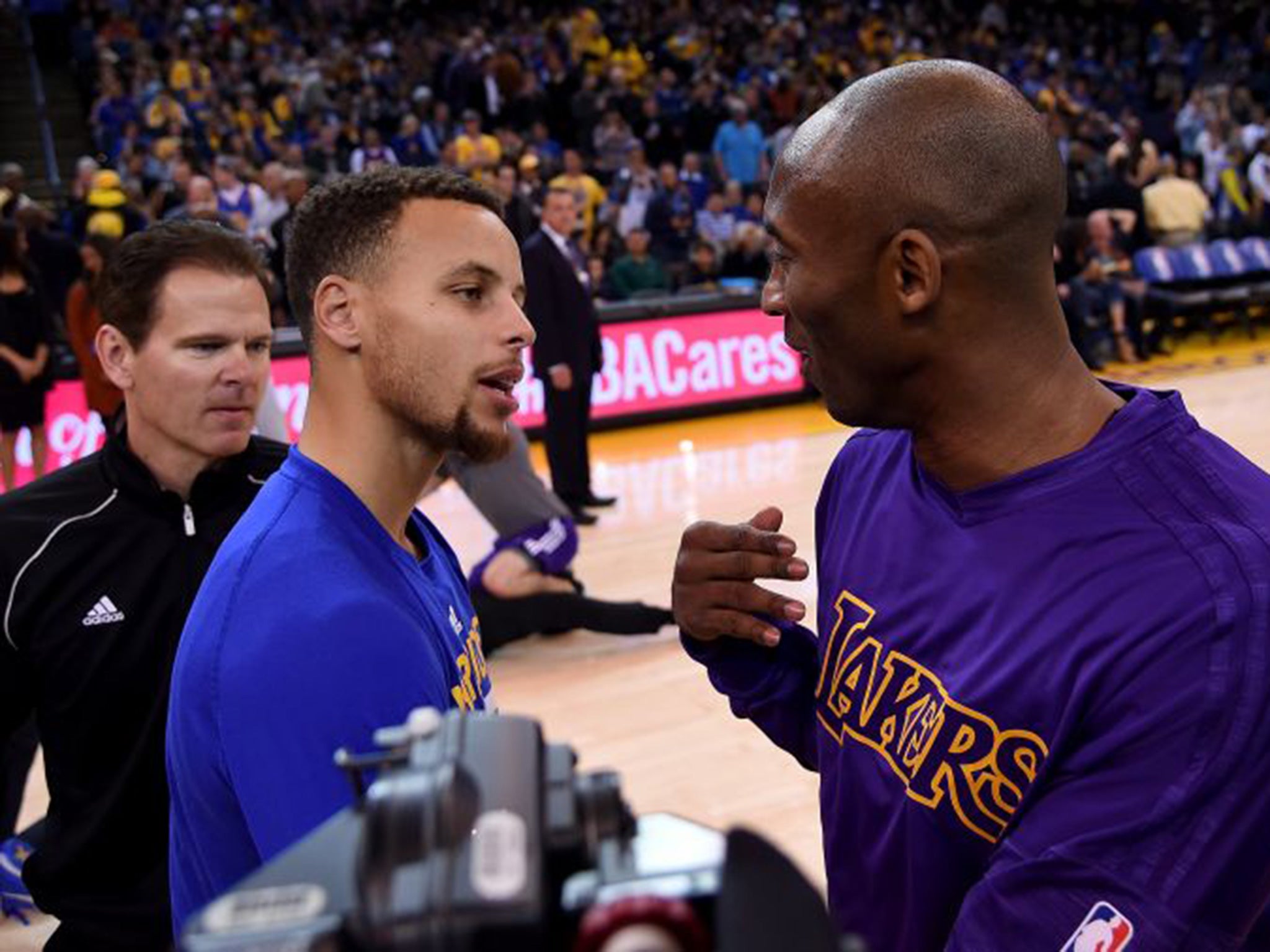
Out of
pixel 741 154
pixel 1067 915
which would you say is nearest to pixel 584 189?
pixel 741 154

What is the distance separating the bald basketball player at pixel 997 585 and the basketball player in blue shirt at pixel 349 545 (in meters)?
0.38

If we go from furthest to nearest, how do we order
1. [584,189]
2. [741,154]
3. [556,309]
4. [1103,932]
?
[741,154] < [584,189] < [556,309] < [1103,932]

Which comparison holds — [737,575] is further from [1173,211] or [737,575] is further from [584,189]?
[1173,211]

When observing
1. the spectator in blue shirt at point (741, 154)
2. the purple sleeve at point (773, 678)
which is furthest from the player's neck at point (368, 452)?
the spectator in blue shirt at point (741, 154)

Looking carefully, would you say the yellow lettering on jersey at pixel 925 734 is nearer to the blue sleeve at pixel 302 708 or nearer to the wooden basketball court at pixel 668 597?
the blue sleeve at pixel 302 708

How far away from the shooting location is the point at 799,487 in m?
8.11

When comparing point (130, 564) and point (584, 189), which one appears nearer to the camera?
point (130, 564)

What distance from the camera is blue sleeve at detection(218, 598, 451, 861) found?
1382mm

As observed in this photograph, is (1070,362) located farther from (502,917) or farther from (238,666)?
(502,917)

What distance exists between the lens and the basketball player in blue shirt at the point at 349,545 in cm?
140

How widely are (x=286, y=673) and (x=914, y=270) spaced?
824 millimetres

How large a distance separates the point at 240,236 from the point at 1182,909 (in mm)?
2210

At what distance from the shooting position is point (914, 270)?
150cm

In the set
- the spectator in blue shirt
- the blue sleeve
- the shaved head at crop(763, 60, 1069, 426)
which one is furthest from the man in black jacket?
the spectator in blue shirt
